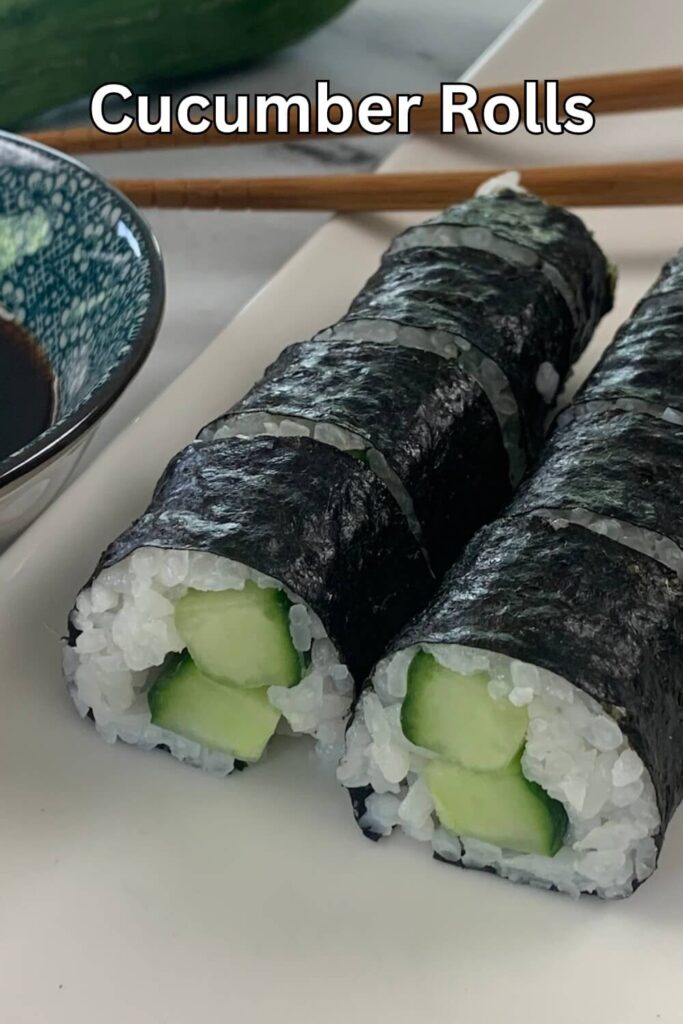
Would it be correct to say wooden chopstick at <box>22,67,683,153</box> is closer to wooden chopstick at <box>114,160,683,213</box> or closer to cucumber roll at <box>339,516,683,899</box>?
wooden chopstick at <box>114,160,683,213</box>

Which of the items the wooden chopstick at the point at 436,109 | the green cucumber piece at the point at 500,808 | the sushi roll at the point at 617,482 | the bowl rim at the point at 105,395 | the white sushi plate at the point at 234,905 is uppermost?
the wooden chopstick at the point at 436,109

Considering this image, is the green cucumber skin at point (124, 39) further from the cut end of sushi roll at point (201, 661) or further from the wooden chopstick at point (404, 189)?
the cut end of sushi roll at point (201, 661)

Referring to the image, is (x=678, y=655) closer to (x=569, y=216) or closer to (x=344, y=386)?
(x=344, y=386)

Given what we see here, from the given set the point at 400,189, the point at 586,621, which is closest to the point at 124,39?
the point at 400,189

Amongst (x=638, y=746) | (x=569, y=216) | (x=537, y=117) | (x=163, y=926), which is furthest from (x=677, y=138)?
(x=163, y=926)

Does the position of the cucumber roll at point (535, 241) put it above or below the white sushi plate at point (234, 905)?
above

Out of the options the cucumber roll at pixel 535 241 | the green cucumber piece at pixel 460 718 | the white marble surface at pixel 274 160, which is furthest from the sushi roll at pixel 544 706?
the white marble surface at pixel 274 160

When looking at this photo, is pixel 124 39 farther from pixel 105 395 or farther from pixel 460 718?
pixel 460 718

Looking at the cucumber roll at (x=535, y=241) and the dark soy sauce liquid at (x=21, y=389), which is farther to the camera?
the cucumber roll at (x=535, y=241)
